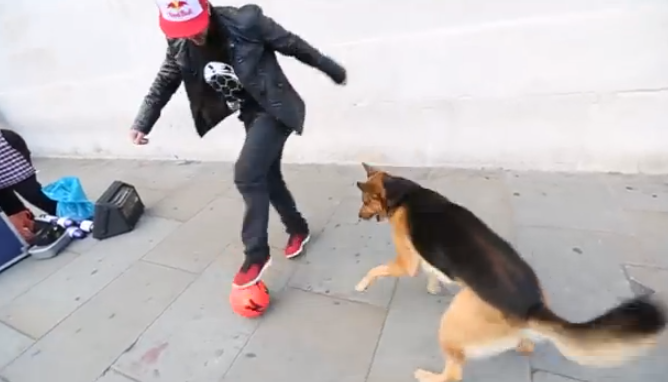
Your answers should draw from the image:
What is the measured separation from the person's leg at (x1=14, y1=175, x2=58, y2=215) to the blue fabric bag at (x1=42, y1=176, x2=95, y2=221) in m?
0.05

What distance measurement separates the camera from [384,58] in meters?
3.69

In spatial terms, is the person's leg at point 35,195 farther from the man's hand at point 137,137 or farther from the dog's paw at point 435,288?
the dog's paw at point 435,288

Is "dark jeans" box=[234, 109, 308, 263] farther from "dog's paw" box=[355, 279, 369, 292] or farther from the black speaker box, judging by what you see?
the black speaker box

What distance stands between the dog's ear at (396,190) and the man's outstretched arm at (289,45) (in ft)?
2.32

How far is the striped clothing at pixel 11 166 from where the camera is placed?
3.22 metres

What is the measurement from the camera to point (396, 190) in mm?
2084

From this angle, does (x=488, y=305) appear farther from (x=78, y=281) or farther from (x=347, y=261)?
(x=78, y=281)

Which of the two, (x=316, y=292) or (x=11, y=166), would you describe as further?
(x=11, y=166)

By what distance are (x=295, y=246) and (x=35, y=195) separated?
2546 mm

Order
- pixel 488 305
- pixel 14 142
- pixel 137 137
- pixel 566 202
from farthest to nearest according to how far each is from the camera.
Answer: pixel 14 142 → pixel 566 202 → pixel 137 137 → pixel 488 305

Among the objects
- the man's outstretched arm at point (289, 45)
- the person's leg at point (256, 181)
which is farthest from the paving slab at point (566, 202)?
the person's leg at point (256, 181)

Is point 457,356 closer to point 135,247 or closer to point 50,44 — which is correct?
point 135,247

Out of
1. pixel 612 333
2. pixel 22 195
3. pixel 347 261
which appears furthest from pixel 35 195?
pixel 612 333

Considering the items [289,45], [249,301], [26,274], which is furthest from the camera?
[26,274]
